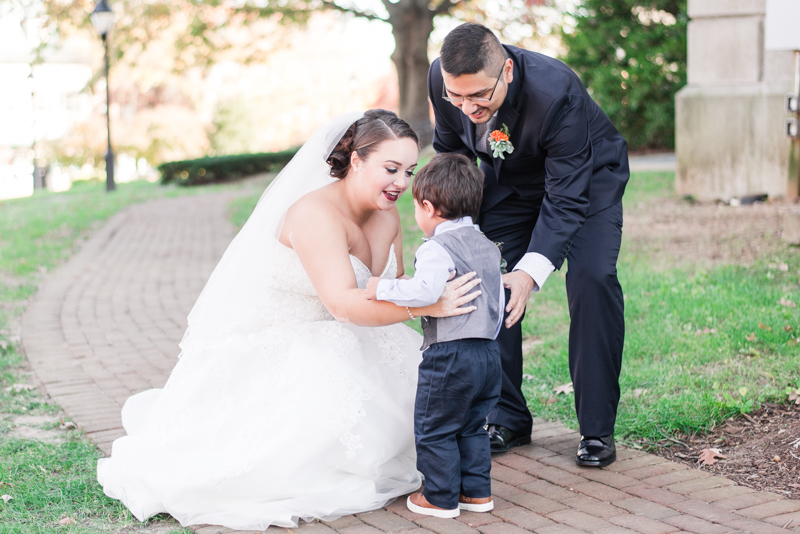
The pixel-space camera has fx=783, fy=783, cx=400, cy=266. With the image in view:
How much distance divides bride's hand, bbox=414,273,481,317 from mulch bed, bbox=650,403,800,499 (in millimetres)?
1424

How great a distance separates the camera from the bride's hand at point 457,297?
9.61 ft

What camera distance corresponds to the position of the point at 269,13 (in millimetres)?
18047

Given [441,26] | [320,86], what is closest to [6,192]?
[320,86]

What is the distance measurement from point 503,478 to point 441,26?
19016mm

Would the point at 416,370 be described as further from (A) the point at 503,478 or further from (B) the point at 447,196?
(B) the point at 447,196

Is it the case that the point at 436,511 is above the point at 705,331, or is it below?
below

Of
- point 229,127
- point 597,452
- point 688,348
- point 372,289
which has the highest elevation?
point 229,127

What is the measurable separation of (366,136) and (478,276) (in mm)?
809

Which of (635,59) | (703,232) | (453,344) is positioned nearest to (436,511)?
(453,344)

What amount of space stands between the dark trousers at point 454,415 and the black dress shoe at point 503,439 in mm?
669

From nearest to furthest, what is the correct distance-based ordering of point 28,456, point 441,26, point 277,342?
1. point 277,342
2. point 28,456
3. point 441,26

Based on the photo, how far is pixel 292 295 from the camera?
3.51m

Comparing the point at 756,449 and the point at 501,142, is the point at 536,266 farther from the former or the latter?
the point at 756,449

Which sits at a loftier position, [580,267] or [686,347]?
[580,267]
